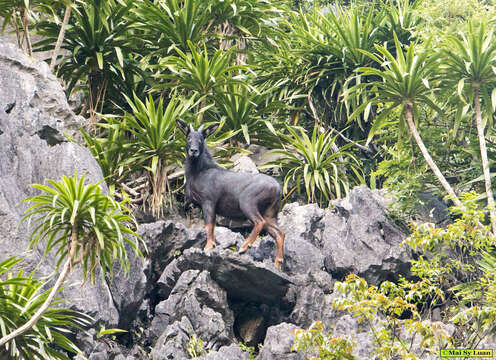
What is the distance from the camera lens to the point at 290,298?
320 inches

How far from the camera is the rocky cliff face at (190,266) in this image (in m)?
6.91

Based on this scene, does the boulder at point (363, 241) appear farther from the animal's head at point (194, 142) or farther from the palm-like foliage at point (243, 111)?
the palm-like foliage at point (243, 111)

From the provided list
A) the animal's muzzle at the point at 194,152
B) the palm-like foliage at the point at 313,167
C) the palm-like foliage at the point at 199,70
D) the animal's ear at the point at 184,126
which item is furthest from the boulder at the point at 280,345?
the palm-like foliage at the point at 199,70

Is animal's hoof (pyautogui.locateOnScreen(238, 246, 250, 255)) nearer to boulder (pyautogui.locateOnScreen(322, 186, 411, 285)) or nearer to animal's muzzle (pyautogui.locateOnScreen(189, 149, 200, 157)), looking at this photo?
animal's muzzle (pyautogui.locateOnScreen(189, 149, 200, 157))

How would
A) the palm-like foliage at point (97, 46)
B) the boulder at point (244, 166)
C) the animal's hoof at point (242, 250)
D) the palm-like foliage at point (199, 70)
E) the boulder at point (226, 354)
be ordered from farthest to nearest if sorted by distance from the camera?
the palm-like foliage at point (97, 46) → the boulder at point (244, 166) → the palm-like foliage at point (199, 70) → the animal's hoof at point (242, 250) → the boulder at point (226, 354)

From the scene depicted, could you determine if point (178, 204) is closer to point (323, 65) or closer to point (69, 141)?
point (69, 141)

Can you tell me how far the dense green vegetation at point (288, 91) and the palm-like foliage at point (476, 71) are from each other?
0.02m

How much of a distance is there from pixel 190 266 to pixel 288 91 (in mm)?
6610

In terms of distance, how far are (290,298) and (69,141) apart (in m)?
3.41

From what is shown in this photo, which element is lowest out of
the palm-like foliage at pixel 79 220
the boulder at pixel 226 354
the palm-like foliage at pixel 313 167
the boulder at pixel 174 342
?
the palm-like foliage at pixel 313 167

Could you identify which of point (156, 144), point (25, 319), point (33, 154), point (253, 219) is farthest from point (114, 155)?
point (25, 319)

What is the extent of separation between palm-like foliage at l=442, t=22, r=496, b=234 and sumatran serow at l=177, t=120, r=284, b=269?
320cm

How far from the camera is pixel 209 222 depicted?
855 cm

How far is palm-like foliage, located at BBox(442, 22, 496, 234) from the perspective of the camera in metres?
9.78
